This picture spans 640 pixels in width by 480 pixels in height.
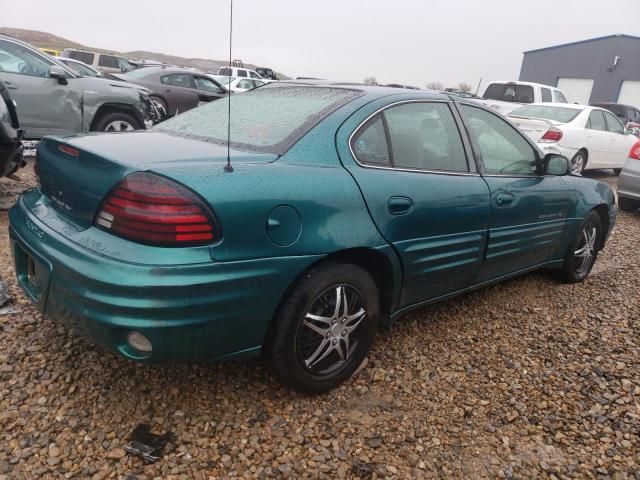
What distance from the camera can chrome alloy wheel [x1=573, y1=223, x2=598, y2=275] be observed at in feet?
13.1

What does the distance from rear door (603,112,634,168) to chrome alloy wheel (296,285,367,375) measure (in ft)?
30.8

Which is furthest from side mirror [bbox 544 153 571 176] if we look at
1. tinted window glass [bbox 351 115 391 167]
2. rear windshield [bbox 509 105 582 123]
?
rear windshield [bbox 509 105 582 123]

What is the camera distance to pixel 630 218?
695 centimetres

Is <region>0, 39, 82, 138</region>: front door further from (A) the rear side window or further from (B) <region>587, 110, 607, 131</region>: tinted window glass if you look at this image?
(A) the rear side window

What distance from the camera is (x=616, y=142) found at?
9844 millimetres

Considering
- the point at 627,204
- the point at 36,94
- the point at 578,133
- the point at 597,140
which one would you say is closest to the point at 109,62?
the point at 36,94

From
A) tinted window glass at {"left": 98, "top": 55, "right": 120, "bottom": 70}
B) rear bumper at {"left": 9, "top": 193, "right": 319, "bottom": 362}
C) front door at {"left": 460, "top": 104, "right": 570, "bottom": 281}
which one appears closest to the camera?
rear bumper at {"left": 9, "top": 193, "right": 319, "bottom": 362}

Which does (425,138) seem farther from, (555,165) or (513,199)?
(555,165)

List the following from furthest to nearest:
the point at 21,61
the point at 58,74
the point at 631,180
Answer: the point at 631,180 → the point at 58,74 → the point at 21,61

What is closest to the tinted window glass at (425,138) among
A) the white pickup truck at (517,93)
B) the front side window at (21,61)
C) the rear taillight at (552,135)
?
the front side window at (21,61)

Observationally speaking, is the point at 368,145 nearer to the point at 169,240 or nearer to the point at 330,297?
the point at 330,297

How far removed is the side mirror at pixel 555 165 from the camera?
341 cm

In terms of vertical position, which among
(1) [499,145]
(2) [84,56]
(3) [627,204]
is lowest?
(3) [627,204]

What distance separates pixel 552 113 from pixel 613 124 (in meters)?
1.62
